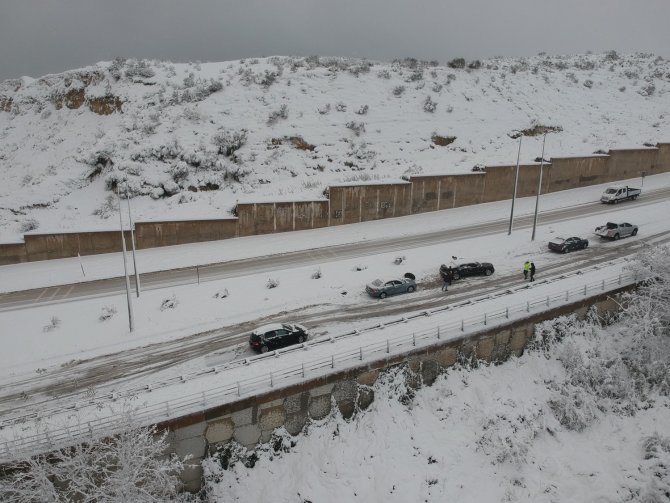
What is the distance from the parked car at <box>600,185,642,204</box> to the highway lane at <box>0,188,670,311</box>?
34.5 inches

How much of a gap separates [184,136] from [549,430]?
116 feet

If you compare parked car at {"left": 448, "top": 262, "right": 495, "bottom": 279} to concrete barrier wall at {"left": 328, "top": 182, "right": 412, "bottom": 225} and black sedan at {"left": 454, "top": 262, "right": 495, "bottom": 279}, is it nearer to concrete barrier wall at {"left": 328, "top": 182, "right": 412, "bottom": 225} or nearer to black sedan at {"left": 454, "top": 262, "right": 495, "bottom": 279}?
black sedan at {"left": 454, "top": 262, "right": 495, "bottom": 279}

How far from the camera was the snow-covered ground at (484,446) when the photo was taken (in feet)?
52.9

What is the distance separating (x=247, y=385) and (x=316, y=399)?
275 centimetres

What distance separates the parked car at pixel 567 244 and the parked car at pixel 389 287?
10.8 m

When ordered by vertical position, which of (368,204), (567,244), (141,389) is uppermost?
(368,204)

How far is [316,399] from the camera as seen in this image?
17.1 meters

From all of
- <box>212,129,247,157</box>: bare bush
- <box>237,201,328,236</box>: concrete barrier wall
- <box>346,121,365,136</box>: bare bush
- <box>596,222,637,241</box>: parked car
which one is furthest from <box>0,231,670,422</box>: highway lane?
<box>346,121,365,136</box>: bare bush

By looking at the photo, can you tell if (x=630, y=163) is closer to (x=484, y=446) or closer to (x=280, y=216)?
(x=280, y=216)

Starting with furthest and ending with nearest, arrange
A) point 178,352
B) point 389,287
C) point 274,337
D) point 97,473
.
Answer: point 389,287 → point 178,352 → point 274,337 → point 97,473

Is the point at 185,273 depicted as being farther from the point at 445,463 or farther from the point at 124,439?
the point at 445,463

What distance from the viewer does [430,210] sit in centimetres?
3800

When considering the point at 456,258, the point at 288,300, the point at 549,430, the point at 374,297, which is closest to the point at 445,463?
the point at 549,430

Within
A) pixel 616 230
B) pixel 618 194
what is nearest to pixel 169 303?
pixel 616 230
